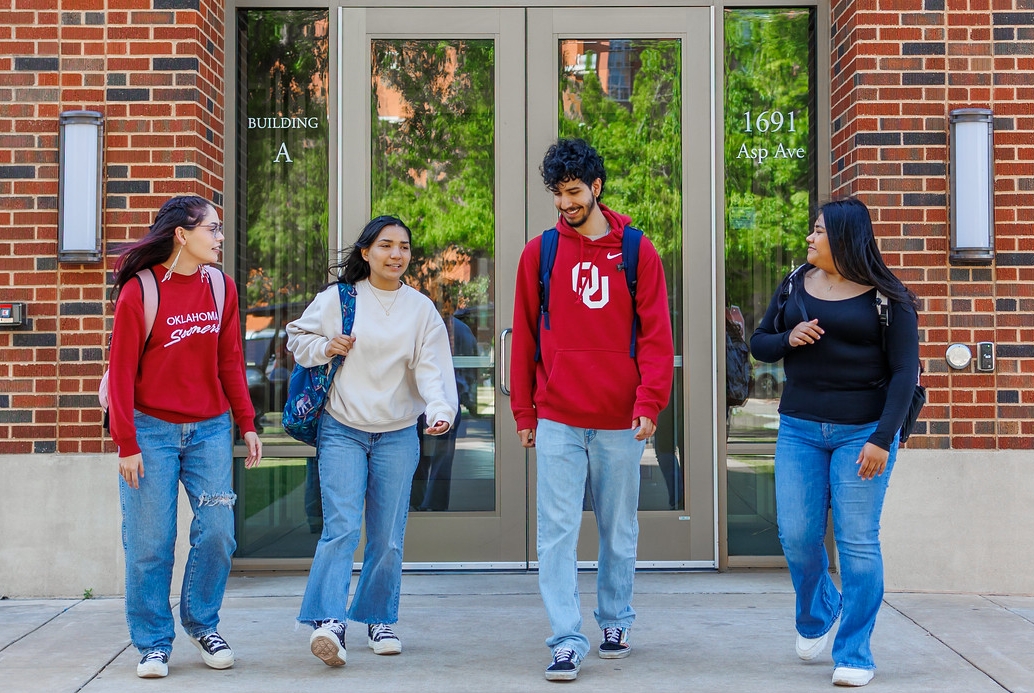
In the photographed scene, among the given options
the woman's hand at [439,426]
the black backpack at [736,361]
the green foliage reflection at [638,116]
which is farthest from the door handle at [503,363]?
the woman's hand at [439,426]

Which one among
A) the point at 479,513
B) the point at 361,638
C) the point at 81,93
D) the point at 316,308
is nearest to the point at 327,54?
the point at 81,93

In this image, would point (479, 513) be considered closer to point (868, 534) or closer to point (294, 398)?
point (294, 398)

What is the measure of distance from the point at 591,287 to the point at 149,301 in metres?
1.77

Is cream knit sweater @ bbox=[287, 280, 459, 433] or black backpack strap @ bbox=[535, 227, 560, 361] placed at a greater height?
black backpack strap @ bbox=[535, 227, 560, 361]

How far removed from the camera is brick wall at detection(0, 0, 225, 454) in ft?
18.6

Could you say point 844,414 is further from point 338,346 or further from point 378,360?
point 338,346

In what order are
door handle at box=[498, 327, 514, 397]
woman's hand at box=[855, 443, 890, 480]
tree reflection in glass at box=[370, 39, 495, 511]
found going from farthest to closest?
tree reflection in glass at box=[370, 39, 495, 511], door handle at box=[498, 327, 514, 397], woman's hand at box=[855, 443, 890, 480]

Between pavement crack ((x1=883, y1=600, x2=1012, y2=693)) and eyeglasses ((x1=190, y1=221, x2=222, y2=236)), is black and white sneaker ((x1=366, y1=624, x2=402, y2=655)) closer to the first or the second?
eyeglasses ((x1=190, y1=221, x2=222, y2=236))

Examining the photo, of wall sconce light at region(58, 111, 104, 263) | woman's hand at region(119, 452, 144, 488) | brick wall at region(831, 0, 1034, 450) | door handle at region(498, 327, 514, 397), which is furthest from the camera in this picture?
door handle at region(498, 327, 514, 397)

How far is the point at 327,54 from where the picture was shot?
6.28 metres

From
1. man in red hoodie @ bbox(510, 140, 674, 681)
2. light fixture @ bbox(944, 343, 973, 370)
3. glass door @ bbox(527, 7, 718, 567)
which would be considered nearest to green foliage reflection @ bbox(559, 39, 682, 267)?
glass door @ bbox(527, 7, 718, 567)

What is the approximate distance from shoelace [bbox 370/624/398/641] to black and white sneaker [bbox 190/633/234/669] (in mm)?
589

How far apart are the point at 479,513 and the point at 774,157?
2.73 meters

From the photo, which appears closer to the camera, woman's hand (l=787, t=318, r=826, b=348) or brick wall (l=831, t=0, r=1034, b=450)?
woman's hand (l=787, t=318, r=826, b=348)
